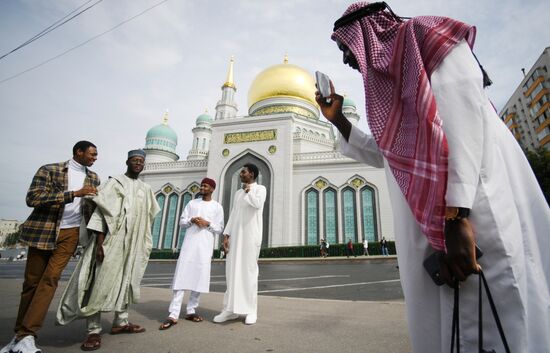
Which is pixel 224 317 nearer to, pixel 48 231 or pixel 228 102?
pixel 48 231

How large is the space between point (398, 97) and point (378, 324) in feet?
6.01

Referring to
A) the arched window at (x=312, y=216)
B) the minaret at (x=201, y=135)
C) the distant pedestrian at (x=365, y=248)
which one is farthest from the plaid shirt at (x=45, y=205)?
the minaret at (x=201, y=135)

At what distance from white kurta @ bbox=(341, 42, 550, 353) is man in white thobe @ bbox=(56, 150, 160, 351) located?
1925 millimetres

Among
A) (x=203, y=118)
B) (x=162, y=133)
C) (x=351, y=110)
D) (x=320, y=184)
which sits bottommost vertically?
(x=320, y=184)

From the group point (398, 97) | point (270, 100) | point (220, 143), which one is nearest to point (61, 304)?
point (398, 97)

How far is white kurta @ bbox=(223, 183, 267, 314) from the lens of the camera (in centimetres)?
258

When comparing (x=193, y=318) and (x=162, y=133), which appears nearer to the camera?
(x=193, y=318)

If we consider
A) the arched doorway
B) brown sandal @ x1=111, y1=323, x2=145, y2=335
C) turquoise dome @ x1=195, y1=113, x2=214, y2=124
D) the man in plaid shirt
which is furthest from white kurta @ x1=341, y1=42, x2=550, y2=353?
turquoise dome @ x1=195, y1=113, x2=214, y2=124

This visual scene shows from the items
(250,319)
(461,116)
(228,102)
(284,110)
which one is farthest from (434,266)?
(228,102)

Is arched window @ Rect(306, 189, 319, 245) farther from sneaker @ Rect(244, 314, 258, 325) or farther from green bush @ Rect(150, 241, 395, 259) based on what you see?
sneaker @ Rect(244, 314, 258, 325)

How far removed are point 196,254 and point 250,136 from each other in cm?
1777

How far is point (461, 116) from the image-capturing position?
97cm

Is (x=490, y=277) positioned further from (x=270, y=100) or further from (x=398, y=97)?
(x=270, y=100)

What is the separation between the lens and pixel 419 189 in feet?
3.20
